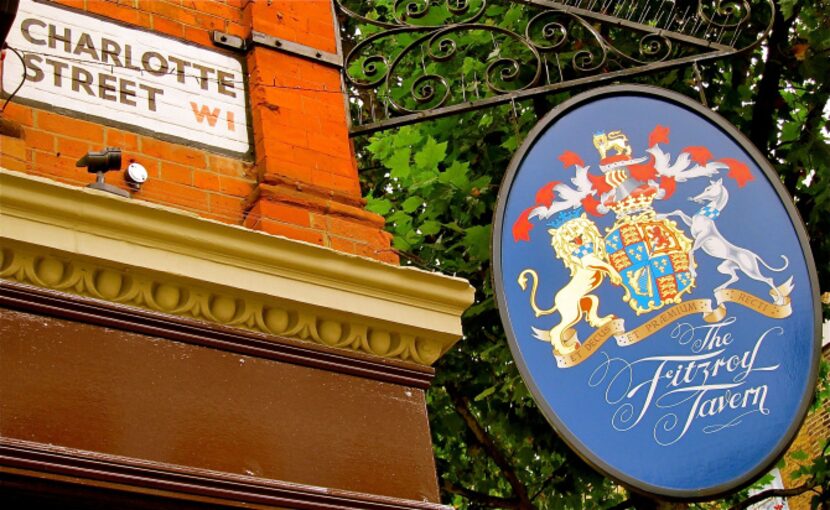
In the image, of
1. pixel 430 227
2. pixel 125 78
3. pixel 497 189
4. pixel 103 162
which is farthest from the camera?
pixel 497 189

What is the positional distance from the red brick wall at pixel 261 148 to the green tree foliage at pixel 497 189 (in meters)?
2.10

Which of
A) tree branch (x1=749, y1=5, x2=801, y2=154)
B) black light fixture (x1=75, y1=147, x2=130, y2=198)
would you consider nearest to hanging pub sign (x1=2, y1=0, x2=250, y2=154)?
black light fixture (x1=75, y1=147, x2=130, y2=198)

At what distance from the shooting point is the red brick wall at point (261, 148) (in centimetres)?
569

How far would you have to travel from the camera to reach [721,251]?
6441 mm

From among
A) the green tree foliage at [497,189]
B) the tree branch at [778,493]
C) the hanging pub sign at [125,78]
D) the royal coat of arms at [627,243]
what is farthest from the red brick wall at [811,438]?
the hanging pub sign at [125,78]

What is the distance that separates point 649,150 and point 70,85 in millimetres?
2849

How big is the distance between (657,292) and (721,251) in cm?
46

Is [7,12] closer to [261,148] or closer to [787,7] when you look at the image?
[261,148]

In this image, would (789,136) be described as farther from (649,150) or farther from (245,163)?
(245,163)

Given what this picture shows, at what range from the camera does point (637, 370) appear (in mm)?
6055

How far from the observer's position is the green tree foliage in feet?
29.5

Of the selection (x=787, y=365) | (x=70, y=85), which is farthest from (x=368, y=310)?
(x=787, y=365)

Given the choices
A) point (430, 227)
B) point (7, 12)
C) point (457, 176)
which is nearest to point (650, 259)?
point (457, 176)

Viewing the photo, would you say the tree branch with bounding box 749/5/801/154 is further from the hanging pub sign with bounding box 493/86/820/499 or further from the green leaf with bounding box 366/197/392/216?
the hanging pub sign with bounding box 493/86/820/499
